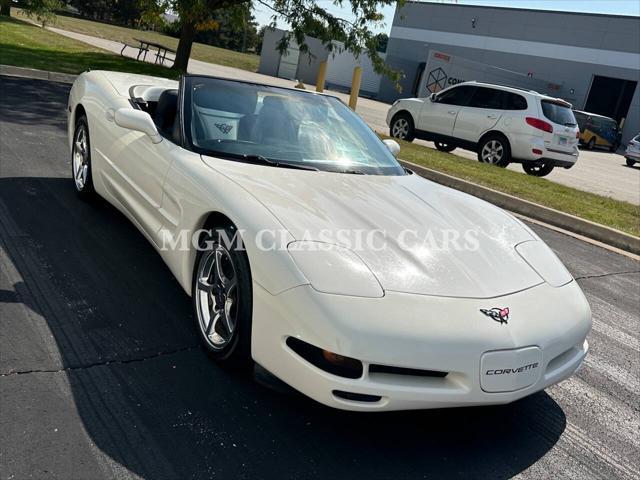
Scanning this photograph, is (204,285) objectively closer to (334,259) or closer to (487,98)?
(334,259)

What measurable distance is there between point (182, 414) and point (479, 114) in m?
11.6

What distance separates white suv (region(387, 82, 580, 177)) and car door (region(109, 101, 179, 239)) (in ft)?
31.4

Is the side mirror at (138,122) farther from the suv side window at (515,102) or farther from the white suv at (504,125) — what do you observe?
the suv side window at (515,102)

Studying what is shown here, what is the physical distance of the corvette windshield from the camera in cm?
365

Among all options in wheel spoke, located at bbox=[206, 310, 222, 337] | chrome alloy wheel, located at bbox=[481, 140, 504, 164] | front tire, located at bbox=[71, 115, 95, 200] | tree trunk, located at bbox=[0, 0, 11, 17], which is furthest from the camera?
tree trunk, located at bbox=[0, 0, 11, 17]

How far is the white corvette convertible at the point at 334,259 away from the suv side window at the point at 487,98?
9370 millimetres

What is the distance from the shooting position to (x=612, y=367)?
369cm

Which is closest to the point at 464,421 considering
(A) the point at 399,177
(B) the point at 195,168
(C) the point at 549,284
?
(C) the point at 549,284

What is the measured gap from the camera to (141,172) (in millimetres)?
3893

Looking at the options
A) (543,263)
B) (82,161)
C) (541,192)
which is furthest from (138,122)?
(541,192)

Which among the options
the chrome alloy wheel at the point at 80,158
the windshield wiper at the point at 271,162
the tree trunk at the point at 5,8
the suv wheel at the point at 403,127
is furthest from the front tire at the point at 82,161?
the tree trunk at the point at 5,8

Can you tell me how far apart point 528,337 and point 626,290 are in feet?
11.3

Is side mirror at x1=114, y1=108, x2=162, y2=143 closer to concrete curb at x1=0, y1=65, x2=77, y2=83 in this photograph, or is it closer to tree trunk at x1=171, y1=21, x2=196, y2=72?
concrete curb at x1=0, y1=65, x2=77, y2=83

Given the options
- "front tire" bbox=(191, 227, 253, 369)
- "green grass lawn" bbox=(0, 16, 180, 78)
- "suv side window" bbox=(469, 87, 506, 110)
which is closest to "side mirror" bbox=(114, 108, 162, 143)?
"front tire" bbox=(191, 227, 253, 369)
